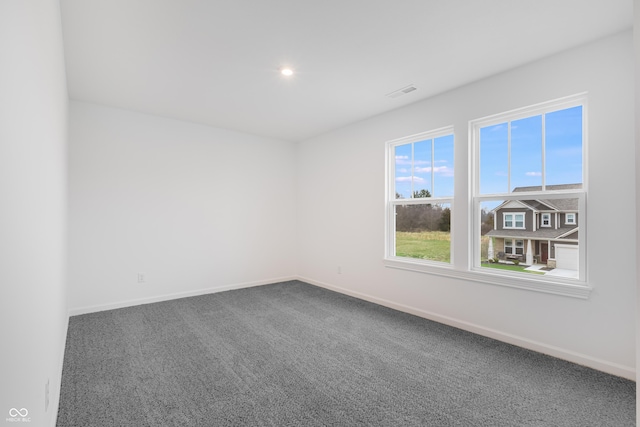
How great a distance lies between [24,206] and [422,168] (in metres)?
3.73

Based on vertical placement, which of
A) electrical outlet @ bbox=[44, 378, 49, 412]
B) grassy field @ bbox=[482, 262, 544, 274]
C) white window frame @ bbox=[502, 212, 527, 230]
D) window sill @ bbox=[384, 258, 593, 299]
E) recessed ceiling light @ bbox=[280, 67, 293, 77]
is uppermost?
recessed ceiling light @ bbox=[280, 67, 293, 77]

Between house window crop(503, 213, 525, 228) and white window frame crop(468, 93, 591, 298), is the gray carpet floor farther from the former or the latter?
house window crop(503, 213, 525, 228)

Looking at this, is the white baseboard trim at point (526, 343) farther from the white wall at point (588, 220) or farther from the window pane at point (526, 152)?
the window pane at point (526, 152)

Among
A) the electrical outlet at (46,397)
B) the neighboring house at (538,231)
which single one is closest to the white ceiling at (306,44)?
the neighboring house at (538,231)

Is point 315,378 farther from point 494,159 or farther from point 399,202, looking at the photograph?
point 494,159

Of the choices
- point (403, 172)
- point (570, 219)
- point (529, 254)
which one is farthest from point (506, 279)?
point (403, 172)

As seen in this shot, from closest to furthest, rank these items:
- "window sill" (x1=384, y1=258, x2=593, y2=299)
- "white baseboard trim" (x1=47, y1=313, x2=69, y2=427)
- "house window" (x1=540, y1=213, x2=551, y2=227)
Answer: "white baseboard trim" (x1=47, y1=313, x2=69, y2=427) < "window sill" (x1=384, y1=258, x2=593, y2=299) < "house window" (x1=540, y1=213, x2=551, y2=227)

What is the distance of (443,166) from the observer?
367cm

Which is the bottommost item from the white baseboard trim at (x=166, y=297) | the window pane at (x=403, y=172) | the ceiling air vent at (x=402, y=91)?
the white baseboard trim at (x=166, y=297)

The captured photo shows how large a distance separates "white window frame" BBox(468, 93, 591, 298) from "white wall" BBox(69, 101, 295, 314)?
3.37 meters

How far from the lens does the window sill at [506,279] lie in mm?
2535

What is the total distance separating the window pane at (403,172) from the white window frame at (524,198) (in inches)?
34.7

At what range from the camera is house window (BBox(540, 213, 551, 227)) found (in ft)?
9.20

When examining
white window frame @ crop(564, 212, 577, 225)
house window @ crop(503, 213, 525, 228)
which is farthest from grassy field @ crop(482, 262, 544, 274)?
white window frame @ crop(564, 212, 577, 225)
